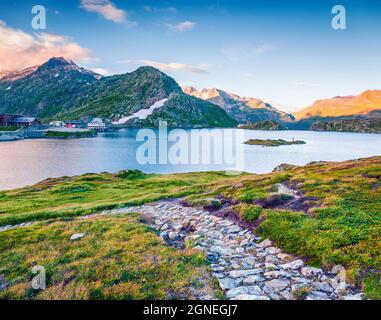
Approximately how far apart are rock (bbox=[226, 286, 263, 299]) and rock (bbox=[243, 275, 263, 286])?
1.19 feet

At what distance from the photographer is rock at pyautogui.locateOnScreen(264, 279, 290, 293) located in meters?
10.4

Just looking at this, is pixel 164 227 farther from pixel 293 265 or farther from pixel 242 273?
pixel 293 265

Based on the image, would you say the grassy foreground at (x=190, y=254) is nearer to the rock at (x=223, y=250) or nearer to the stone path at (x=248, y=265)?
the stone path at (x=248, y=265)

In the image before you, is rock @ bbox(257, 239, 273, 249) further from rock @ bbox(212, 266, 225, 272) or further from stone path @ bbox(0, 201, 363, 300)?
rock @ bbox(212, 266, 225, 272)

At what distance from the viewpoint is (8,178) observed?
79.2m

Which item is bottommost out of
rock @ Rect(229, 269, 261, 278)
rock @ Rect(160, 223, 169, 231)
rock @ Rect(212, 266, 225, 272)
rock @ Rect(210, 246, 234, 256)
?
rock @ Rect(160, 223, 169, 231)

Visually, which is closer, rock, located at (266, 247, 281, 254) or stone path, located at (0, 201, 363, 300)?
stone path, located at (0, 201, 363, 300)

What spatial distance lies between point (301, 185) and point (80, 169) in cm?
8717

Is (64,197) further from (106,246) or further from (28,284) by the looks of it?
(28,284)

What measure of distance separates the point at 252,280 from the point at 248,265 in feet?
4.90

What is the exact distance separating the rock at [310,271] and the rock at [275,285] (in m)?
1.10

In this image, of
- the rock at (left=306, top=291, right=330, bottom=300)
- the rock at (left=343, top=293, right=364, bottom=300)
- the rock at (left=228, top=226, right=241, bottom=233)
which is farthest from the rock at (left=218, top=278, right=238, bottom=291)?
the rock at (left=228, top=226, right=241, bottom=233)

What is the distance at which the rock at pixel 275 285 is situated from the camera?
10.4 m

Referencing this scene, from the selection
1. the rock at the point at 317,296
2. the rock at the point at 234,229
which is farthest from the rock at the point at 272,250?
the rock at the point at 317,296
